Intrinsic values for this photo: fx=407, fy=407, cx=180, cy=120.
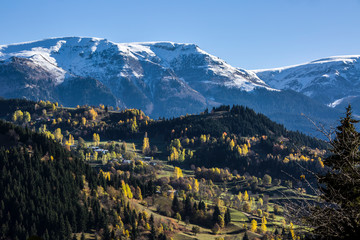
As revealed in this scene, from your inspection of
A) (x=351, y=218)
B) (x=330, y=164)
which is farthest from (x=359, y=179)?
(x=330, y=164)

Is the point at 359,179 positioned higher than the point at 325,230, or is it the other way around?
the point at 359,179

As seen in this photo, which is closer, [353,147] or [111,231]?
[353,147]

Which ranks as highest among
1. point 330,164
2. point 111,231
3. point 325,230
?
point 330,164

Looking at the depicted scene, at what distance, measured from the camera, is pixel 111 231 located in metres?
198

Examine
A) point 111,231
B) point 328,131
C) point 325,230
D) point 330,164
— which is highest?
point 328,131

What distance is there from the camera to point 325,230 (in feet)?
90.1

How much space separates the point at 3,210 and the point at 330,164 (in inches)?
7517

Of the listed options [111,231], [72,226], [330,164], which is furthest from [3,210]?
[330,164]

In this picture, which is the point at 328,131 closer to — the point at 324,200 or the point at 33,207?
the point at 324,200

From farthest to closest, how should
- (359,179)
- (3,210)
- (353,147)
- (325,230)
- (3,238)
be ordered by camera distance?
(3,210) → (3,238) → (353,147) → (325,230) → (359,179)

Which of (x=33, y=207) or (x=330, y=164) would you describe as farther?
(x=33, y=207)

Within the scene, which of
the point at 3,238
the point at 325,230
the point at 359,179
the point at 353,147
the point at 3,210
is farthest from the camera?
the point at 3,210

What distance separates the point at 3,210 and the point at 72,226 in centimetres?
3314

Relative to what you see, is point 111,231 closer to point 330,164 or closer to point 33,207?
point 33,207
